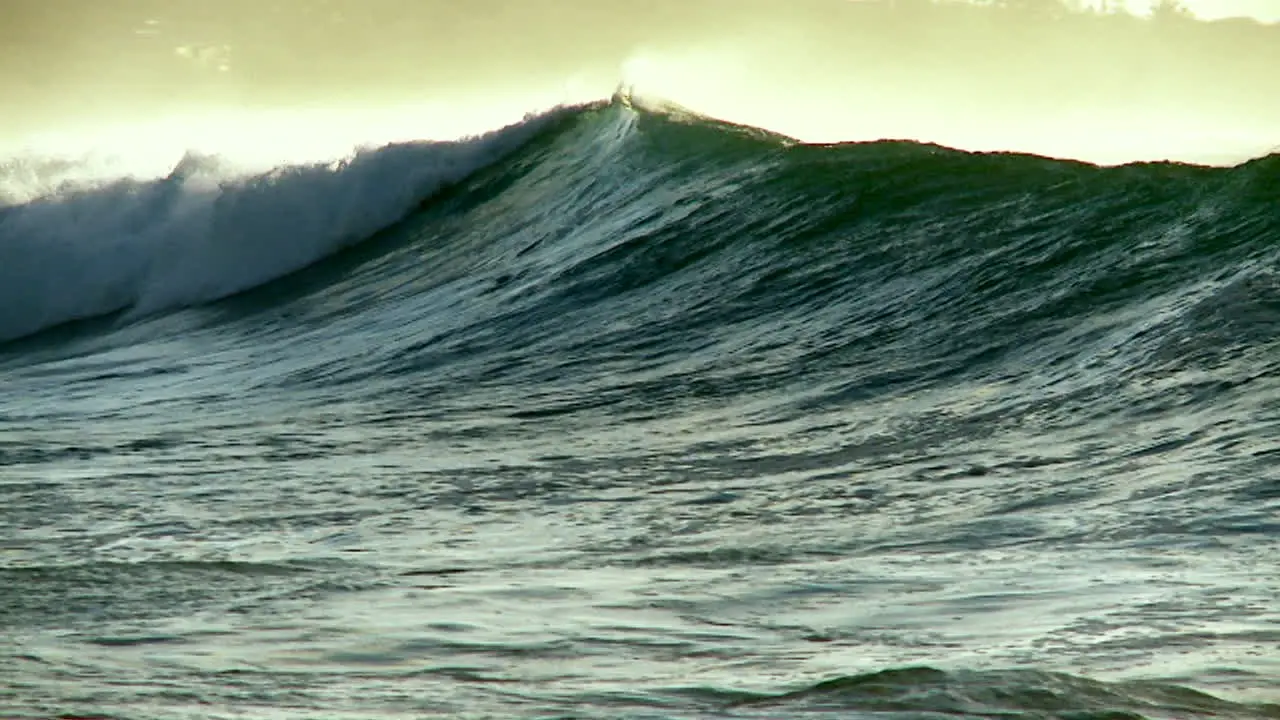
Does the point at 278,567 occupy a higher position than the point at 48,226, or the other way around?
the point at 48,226

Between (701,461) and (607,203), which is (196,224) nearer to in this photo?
(607,203)

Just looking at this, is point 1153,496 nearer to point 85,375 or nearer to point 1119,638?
point 1119,638

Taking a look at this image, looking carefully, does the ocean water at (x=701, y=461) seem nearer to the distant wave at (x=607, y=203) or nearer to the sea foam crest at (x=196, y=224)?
the distant wave at (x=607, y=203)

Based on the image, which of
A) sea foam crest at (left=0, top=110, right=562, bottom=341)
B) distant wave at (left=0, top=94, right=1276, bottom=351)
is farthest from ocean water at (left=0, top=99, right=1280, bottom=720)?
sea foam crest at (left=0, top=110, right=562, bottom=341)

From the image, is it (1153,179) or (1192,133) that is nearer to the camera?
(1153,179)

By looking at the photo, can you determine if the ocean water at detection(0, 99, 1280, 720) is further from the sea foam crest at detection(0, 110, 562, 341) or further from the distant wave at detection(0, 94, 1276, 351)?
the sea foam crest at detection(0, 110, 562, 341)

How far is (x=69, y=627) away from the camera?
170 inches

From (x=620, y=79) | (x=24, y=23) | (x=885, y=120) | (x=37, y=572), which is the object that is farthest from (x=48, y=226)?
(x=24, y=23)

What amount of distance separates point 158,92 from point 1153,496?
3132 cm

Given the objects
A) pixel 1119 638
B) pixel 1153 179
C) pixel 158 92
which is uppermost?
pixel 158 92

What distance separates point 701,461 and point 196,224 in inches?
433

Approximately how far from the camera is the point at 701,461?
6992mm

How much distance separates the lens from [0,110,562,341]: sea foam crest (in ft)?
53.0

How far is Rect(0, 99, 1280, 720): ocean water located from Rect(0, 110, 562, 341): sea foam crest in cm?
107
